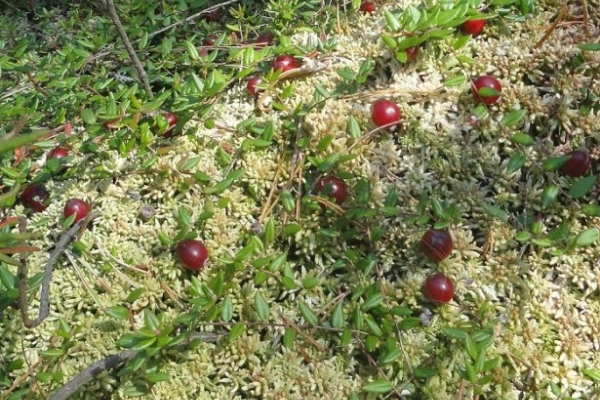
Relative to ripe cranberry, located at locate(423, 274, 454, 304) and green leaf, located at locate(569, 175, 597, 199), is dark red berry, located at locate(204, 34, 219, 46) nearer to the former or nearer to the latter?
ripe cranberry, located at locate(423, 274, 454, 304)

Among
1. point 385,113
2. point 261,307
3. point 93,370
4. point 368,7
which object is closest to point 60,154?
point 93,370

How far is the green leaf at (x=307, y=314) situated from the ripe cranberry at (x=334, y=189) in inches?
23.4

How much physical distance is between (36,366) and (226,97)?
1.85 m

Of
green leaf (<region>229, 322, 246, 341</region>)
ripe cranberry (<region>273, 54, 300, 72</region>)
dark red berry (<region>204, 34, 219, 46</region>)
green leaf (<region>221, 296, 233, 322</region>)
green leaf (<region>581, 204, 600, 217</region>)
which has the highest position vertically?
ripe cranberry (<region>273, 54, 300, 72</region>)

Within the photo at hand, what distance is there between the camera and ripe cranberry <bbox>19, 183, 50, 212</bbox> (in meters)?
3.19

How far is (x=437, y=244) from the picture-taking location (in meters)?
2.71

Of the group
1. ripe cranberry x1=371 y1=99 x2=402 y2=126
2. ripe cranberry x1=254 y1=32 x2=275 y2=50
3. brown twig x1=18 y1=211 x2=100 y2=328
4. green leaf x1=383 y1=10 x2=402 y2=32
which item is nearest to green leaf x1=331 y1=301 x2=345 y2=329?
ripe cranberry x1=371 y1=99 x2=402 y2=126

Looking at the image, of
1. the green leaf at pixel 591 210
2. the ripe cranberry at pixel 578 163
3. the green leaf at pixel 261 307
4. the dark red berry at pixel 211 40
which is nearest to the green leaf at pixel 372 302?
the green leaf at pixel 261 307

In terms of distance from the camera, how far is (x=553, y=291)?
8.82 feet

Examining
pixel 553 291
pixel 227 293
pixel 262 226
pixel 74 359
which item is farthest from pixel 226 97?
pixel 553 291

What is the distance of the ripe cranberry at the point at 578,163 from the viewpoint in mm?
2824

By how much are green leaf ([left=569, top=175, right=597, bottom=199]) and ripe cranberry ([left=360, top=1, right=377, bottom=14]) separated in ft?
5.74

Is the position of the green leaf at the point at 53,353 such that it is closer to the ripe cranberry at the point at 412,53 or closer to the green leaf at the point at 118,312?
the green leaf at the point at 118,312

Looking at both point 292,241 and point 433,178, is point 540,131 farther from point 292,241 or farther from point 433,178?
point 292,241
